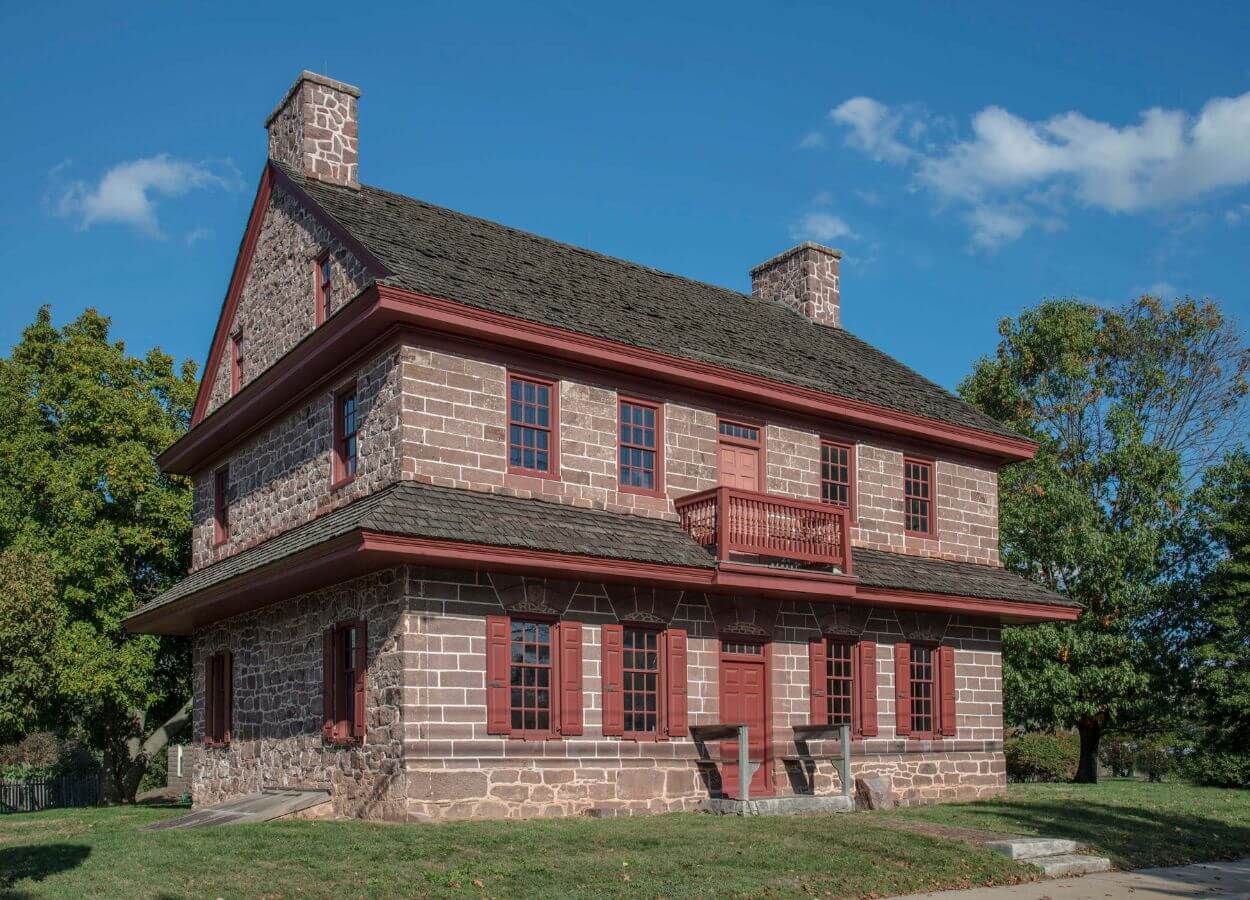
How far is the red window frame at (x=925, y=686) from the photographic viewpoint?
2264cm

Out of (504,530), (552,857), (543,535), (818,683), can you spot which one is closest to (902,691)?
(818,683)

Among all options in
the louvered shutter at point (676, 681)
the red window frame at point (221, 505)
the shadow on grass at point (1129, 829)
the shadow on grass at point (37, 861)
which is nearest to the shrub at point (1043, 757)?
the shadow on grass at point (1129, 829)

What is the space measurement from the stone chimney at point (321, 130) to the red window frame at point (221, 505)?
5.89 metres

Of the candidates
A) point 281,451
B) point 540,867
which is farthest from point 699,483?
point 540,867

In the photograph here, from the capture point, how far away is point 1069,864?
49.7ft

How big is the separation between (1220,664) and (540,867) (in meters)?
23.9

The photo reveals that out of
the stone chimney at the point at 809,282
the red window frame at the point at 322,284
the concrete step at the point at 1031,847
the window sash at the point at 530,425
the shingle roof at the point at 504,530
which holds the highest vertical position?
the stone chimney at the point at 809,282

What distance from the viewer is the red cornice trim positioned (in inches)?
628

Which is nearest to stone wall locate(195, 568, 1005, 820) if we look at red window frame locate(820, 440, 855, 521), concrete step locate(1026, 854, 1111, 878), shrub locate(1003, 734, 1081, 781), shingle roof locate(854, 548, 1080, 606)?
shingle roof locate(854, 548, 1080, 606)

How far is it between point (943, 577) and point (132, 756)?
69.0 ft

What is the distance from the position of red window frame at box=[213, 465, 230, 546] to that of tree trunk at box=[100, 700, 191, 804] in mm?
10028

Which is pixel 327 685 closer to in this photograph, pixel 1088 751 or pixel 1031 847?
pixel 1031 847

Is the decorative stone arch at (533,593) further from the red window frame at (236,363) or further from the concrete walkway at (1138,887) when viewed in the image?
the red window frame at (236,363)

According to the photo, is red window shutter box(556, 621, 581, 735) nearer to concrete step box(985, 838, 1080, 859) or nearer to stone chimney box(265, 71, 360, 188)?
concrete step box(985, 838, 1080, 859)
